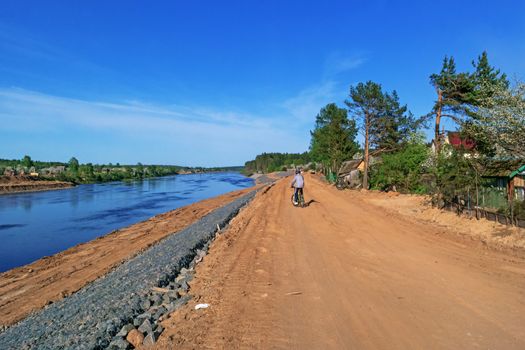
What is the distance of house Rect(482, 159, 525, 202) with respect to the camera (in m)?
13.4

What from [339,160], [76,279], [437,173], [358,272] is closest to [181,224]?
[76,279]

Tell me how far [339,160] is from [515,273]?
3508cm

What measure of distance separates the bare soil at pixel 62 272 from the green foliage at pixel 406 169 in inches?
699

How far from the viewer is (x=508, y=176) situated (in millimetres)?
14445

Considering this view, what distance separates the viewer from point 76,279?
1198 cm

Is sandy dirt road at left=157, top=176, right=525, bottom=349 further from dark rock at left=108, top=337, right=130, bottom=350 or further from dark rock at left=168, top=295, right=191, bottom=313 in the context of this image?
dark rock at left=108, top=337, right=130, bottom=350

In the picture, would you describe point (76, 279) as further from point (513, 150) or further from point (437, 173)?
point (513, 150)

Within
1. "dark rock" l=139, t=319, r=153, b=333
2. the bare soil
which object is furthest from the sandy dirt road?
the bare soil

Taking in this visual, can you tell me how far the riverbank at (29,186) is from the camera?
215ft

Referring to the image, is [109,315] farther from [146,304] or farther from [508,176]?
[508,176]

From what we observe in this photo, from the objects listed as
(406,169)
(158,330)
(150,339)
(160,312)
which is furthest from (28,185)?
(150,339)

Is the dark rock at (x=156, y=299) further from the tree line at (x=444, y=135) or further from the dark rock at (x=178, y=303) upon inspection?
the tree line at (x=444, y=135)

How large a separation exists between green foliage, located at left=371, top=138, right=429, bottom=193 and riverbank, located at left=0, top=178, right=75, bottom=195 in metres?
67.3

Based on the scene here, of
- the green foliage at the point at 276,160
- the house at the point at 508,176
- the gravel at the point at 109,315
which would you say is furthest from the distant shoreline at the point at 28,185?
the green foliage at the point at 276,160
